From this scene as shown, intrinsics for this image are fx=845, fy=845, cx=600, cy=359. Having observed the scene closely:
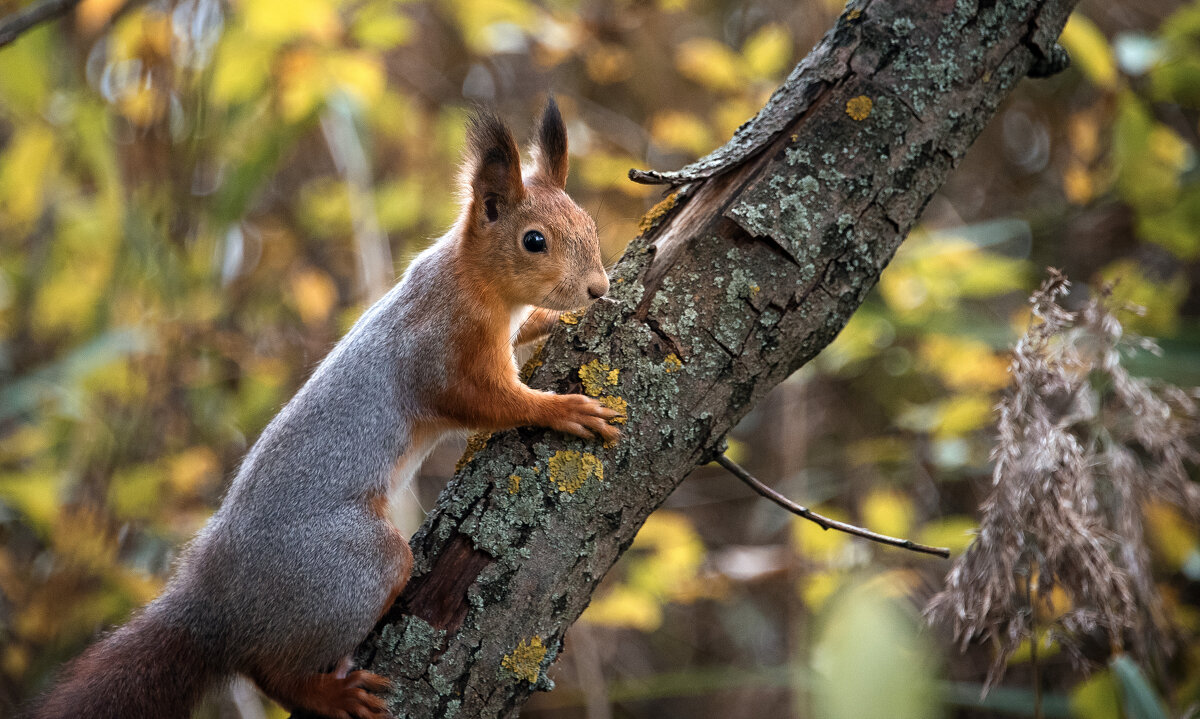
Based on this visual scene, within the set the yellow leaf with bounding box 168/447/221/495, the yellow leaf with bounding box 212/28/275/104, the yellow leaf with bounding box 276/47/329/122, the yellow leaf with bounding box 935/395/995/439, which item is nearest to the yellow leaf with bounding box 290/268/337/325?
the yellow leaf with bounding box 168/447/221/495

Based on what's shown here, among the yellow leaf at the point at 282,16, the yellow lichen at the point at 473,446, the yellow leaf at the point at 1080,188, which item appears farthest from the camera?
the yellow leaf at the point at 1080,188

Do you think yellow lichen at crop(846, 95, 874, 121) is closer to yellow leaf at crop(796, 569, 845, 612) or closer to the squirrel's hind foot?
the squirrel's hind foot

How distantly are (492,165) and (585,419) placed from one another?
893mm

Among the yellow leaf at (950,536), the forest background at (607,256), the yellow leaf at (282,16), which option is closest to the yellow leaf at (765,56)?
the forest background at (607,256)

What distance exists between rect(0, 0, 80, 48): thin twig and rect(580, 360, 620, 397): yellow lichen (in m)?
1.55

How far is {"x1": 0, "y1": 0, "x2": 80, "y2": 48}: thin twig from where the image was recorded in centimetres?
200

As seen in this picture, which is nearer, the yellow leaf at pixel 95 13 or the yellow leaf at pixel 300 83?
the yellow leaf at pixel 95 13

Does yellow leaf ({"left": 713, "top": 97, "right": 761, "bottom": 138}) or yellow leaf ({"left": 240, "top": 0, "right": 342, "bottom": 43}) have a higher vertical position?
yellow leaf ({"left": 713, "top": 97, "right": 761, "bottom": 138})

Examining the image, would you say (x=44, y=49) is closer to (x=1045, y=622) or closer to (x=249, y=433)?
(x=249, y=433)

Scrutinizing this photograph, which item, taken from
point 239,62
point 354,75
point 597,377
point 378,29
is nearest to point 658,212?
point 597,377

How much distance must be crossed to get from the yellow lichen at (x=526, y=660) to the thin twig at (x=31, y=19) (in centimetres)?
185

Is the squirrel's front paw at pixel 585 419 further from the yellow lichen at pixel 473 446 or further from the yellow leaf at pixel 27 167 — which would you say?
the yellow leaf at pixel 27 167

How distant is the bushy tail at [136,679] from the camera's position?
2008 mm

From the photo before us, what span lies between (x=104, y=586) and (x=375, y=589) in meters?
2.36
